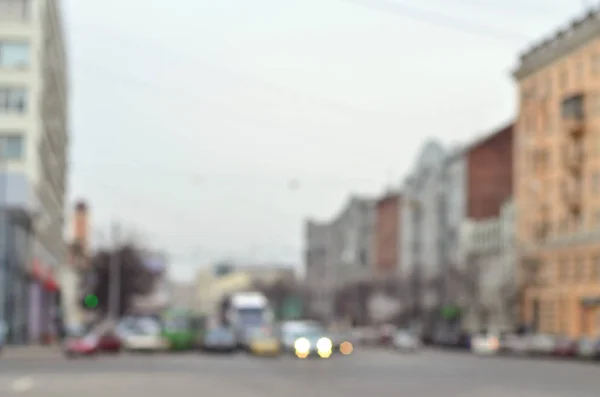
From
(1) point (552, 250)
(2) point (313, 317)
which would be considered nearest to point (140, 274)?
(1) point (552, 250)

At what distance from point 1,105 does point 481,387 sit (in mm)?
52660

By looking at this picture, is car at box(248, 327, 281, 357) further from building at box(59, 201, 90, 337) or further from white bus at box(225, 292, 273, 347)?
building at box(59, 201, 90, 337)

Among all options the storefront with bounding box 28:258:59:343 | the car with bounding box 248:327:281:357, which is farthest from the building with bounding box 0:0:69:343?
the car with bounding box 248:327:281:357

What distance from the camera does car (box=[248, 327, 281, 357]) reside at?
3007 inches

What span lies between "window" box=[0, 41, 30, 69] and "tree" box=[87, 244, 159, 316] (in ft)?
157

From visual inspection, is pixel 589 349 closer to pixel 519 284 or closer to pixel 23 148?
pixel 519 284

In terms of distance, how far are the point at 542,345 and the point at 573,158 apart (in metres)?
15.1

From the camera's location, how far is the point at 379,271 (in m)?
182

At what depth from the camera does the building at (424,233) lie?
5554 inches

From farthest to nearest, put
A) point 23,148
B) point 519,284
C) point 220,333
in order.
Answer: point 519,284 < point 220,333 < point 23,148

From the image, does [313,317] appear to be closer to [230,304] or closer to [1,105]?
[230,304]

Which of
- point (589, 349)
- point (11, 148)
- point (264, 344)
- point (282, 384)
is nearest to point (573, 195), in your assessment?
point (589, 349)

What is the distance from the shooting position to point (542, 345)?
272ft

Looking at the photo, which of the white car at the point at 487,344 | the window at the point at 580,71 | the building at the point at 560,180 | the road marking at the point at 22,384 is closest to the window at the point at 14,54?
the building at the point at 560,180
